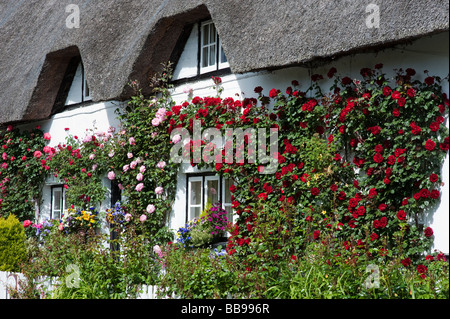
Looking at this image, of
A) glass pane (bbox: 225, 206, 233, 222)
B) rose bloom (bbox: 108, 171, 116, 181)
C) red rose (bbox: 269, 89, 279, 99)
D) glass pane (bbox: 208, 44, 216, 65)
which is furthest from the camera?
rose bloom (bbox: 108, 171, 116, 181)

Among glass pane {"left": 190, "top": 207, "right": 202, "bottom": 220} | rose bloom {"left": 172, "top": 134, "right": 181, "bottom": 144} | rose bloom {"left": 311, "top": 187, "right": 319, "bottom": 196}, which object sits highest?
rose bloom {"left": 172, "top": 134, "right": 181, "bottom": 144}

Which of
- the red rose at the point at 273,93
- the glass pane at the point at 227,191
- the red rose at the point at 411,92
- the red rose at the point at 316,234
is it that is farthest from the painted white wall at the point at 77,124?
the red rose at the point at 411,92

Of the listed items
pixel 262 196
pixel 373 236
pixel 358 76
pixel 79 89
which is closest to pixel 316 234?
pixel 373 236

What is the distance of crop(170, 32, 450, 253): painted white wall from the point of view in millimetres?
5172

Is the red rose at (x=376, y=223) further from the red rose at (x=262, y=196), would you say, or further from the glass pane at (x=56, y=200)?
the glass pane at (x=56, y=200)

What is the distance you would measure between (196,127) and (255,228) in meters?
1.82

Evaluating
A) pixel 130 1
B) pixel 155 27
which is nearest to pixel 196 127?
pixel 155 27

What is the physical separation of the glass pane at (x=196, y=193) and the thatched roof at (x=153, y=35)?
160cm

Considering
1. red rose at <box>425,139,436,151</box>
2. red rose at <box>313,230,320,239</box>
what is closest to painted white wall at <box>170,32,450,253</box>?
red rose at <box>425,139,436,151</box>

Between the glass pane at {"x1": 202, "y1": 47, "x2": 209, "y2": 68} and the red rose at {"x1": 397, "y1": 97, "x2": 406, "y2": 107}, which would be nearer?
the red rose at {"x1": 397, "y1": 97, "x2": 406, "y2": 107}

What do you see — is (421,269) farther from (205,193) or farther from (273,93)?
(205,193)

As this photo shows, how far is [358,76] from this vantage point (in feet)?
19.3

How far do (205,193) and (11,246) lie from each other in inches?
121

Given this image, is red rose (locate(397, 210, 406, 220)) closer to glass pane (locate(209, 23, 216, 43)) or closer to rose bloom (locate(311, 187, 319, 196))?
rose bloom (locate(311, 187, 319, 196))
